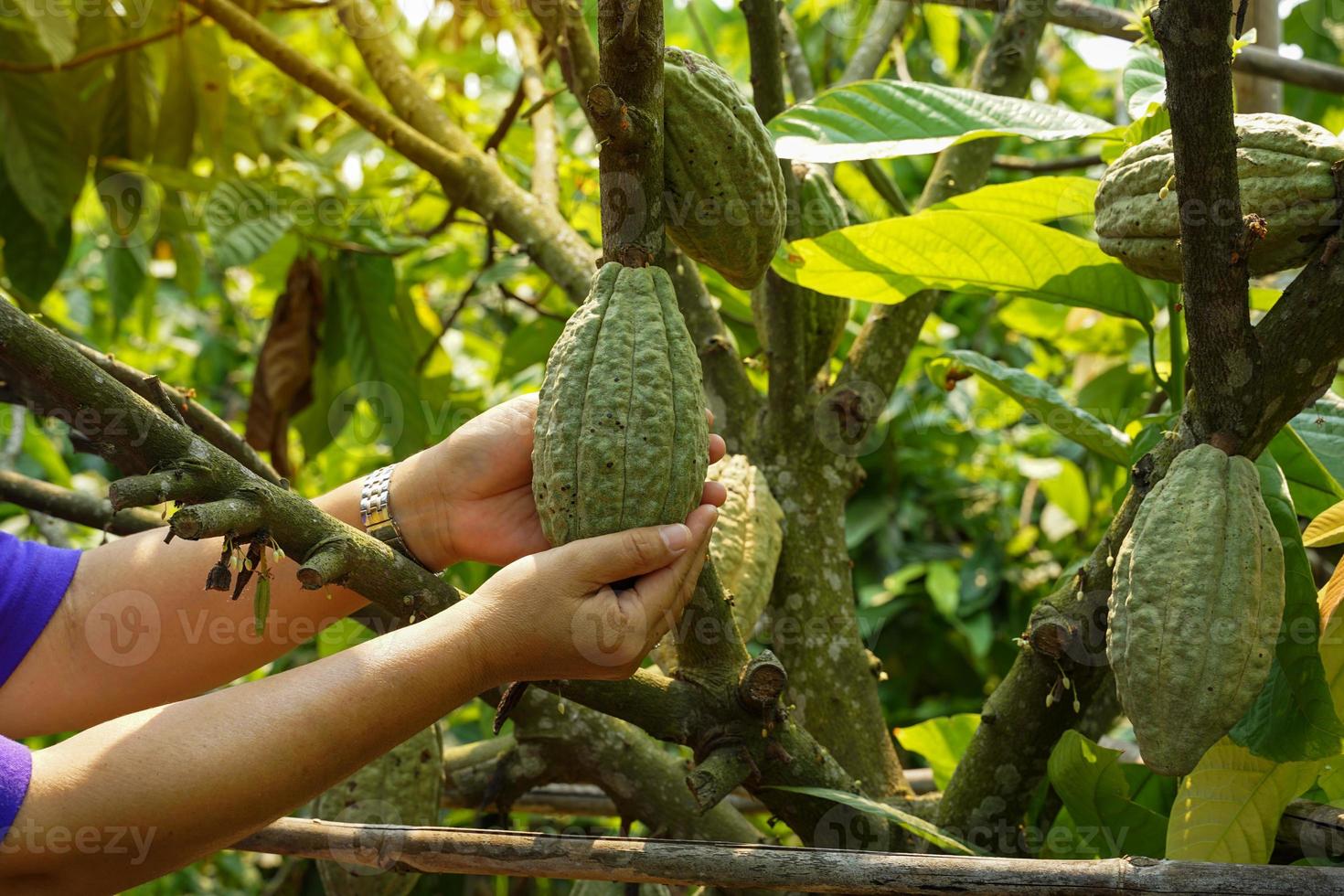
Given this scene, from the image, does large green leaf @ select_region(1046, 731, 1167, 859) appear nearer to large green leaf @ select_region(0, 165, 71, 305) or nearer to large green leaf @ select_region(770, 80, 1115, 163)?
large green leaf @ select_region(770, 80, 1115, 163)

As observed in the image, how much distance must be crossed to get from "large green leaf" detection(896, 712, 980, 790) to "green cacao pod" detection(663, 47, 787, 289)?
814mm

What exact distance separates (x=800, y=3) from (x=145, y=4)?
153 centimetres

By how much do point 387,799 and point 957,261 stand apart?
0.94 meters

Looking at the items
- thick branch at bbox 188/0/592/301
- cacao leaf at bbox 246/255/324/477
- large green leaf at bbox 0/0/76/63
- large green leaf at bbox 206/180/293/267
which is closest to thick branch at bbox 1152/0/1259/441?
thick branch at bbox 188/0/592/301

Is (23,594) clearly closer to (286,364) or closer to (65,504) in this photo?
(65,504)

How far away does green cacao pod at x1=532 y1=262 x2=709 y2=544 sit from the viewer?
0.91m

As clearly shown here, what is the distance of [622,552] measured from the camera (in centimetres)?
90

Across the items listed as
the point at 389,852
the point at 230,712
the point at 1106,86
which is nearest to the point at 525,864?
the point at 389,852

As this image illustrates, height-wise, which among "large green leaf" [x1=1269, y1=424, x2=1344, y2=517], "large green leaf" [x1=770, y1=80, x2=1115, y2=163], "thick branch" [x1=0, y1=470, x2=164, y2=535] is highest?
"large green leaf" [x1=770, y1=80, x2=1115, y2=163]

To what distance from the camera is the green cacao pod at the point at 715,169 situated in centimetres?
98

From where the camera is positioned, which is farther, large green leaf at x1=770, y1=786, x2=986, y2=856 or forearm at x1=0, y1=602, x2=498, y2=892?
large green leaf at x1=770, y1=786, x2=986, y2=856

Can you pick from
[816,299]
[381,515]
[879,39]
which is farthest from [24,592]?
[879,39]

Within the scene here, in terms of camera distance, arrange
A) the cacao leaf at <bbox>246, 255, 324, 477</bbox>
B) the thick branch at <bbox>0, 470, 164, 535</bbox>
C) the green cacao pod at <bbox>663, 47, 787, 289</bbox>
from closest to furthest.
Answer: the green cacao pod at <bbox>663, 47, 787, 289</bbox> < the thick branch at <bbox>0, 470, 164, 535</bbox> < the cacao leaf at <bbox>246, 255, 324, 477</bbox>
